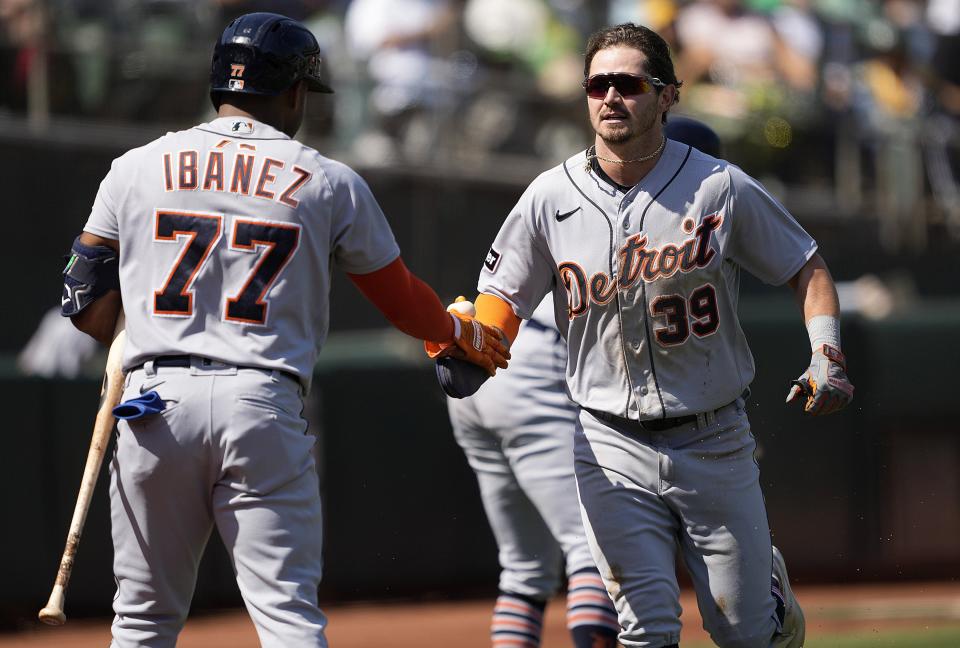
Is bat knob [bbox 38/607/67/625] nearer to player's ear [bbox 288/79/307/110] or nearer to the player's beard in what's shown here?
player's ear [bbox 288/79/307/110]

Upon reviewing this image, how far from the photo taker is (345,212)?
4.30 meters

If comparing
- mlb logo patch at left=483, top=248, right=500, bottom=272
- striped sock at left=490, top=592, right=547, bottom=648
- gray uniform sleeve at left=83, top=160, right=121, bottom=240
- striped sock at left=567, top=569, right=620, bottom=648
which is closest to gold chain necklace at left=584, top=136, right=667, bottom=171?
mlb logo patch at left=483, top=248, right=500, bottom=272

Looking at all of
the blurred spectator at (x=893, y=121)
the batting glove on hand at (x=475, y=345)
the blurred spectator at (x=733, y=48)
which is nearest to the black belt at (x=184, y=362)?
the batting glove on hand at (x=475, y=345)

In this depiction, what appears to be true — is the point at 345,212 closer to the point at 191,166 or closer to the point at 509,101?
the point at 191,166

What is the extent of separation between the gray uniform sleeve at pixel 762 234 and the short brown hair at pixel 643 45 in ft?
1.22

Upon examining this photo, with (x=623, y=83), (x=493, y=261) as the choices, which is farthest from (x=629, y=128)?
(x=493, y=261)

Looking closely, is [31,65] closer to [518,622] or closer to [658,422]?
[518,622]

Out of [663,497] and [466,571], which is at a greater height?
[663,497]

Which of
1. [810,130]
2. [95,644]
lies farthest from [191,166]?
[810,130]

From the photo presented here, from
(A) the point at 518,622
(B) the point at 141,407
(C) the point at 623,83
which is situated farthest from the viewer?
(A) the point at 518,622

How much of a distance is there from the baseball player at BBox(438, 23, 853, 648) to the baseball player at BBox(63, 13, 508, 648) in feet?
2.46

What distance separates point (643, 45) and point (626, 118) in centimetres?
25

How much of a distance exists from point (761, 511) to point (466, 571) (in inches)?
216

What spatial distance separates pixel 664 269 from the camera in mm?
4539
